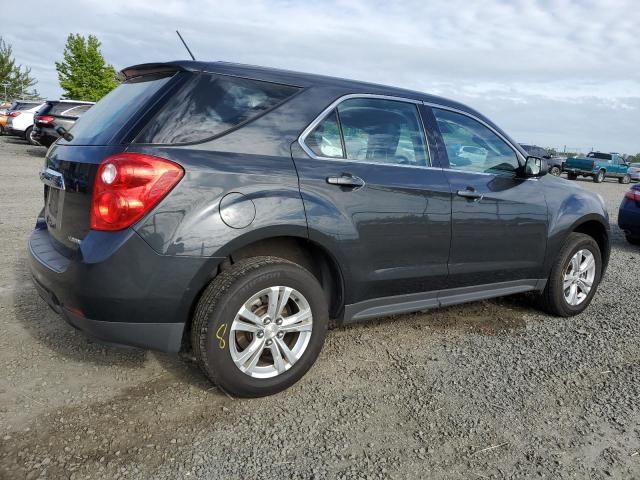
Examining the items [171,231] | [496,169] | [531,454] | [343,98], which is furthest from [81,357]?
[496,169]

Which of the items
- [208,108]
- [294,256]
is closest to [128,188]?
[208,108]

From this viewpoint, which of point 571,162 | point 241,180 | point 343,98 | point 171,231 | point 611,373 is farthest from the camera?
point 571,162

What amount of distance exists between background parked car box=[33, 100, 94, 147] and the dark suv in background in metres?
13.9

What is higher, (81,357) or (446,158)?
(446,158)

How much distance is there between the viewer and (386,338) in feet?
12.6

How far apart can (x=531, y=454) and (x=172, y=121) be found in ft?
7.71

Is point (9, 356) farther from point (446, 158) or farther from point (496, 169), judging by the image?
point (496, 169)

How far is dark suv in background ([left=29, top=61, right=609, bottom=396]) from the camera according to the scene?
2.51 meters

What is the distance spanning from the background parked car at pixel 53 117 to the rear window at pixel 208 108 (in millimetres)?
14277

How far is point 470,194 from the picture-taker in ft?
11.8

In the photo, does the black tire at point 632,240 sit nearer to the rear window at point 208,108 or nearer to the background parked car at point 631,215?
the background parked car at point 631,215

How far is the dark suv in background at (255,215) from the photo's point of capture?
2506 millimetres

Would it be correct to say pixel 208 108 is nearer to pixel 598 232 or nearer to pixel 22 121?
pixel 598 232

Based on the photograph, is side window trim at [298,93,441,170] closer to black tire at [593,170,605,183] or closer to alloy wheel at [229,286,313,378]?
alloy wheel at [229,286,313,378]
